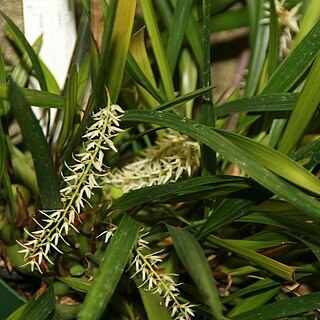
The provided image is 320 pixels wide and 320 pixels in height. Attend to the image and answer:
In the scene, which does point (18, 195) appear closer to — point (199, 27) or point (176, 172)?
point (176, 172)

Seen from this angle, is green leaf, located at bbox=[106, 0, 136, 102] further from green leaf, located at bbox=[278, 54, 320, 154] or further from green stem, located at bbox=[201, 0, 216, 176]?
green leaf, located at bbox=[278, 54, 320, 154]

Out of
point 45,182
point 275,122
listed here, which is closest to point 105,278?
point 45,182

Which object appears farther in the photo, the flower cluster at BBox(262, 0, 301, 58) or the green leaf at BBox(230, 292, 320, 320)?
the flower cluster at BBox(262, 0, 301, 58)

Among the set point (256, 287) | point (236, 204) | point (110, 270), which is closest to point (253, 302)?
point (256, 287)

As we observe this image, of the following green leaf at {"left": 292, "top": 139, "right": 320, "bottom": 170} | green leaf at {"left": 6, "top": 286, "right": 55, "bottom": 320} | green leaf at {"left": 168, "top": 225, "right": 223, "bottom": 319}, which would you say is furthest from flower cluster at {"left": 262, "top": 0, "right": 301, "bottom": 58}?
green leaf at {"left": 6, "top": 286, "right": 55, "bottom": 320}

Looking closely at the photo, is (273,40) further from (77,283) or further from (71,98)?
(77,283)

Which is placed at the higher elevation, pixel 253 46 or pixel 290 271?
pixel 253 46
